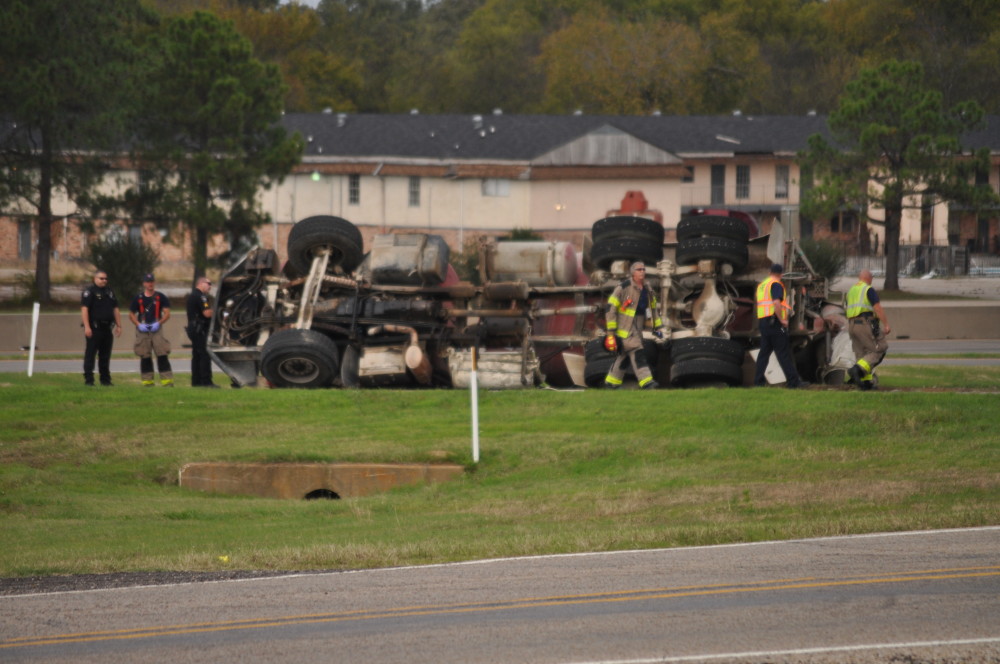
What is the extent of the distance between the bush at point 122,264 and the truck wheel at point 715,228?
2809cm

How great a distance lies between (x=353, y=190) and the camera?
211 feet

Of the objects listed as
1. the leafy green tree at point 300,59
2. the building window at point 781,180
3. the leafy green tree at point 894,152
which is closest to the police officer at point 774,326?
the leafy green tree at point 894,152

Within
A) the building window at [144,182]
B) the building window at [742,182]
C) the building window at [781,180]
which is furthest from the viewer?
the building window at [781,180]

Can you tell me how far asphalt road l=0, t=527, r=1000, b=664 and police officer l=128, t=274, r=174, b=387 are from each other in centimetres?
1069

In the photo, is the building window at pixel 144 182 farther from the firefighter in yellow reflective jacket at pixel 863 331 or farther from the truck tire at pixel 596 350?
the firefighter in yellow reflective jacket at pixel 863 331

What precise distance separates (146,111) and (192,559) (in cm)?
4003

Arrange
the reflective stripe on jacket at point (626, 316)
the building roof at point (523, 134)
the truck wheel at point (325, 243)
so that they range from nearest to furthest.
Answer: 1. the reflective stripe on jacket at point (626, 316)
2. the truck wheel at point (325, 243)
3. the building roof at point (523, 134)

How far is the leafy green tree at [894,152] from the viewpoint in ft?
166

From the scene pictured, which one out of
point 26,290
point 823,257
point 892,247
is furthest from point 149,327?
point 892,247

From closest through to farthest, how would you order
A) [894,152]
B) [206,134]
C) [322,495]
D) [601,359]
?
[322,495] → [601,359] → [206,134] → [894,152]

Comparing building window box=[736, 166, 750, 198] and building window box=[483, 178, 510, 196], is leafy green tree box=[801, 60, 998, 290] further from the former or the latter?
building window box=[736, 166, 750, 198]

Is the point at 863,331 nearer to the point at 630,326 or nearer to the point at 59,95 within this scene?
the point at 630,326

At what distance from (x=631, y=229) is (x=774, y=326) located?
3.14 meters

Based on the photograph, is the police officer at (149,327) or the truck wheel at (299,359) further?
the police officer at (149,327)
